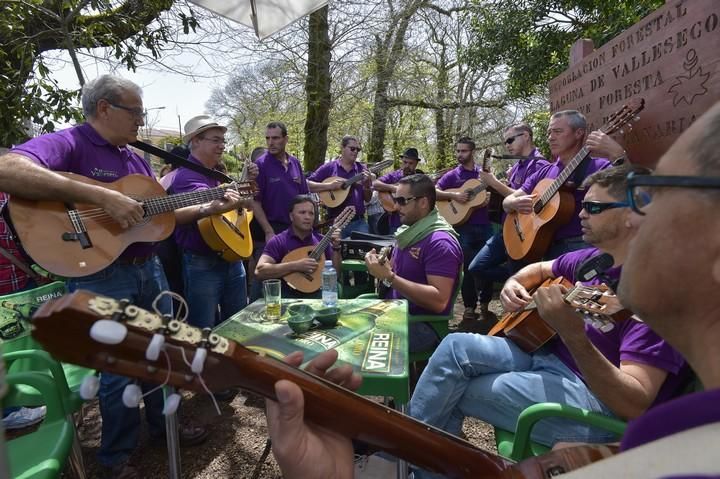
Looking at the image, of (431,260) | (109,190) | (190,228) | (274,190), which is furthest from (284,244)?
(109,190)

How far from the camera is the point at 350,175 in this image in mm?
6457

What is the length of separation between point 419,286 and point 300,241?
1500mm

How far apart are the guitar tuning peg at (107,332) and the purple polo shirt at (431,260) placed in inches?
88.7

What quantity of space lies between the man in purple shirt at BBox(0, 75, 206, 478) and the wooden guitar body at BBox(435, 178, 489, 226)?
3952 mm

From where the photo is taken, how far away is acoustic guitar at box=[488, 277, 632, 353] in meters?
1.62

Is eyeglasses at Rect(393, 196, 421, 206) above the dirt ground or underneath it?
above

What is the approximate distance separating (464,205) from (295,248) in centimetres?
273

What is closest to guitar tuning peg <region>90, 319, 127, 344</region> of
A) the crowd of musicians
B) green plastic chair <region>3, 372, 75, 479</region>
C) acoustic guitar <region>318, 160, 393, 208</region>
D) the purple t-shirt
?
the crowd of musicians

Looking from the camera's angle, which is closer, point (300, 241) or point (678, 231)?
point (678, 231)

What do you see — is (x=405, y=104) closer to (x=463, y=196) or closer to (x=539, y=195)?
(x=463, y=196)

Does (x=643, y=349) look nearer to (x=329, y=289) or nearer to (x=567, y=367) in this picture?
(x=567, y=367)

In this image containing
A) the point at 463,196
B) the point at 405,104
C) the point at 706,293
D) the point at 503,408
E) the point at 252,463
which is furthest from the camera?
the point at 405,104

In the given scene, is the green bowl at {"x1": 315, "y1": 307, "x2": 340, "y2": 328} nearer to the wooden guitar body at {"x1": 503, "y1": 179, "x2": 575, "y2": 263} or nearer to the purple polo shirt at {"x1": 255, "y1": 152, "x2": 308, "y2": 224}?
the wooden guitar body at {"x1": 503, "y1": 179, "x2": 575, "y2": 263}

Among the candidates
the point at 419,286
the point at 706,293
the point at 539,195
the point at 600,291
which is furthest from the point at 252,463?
the point at 539,195
